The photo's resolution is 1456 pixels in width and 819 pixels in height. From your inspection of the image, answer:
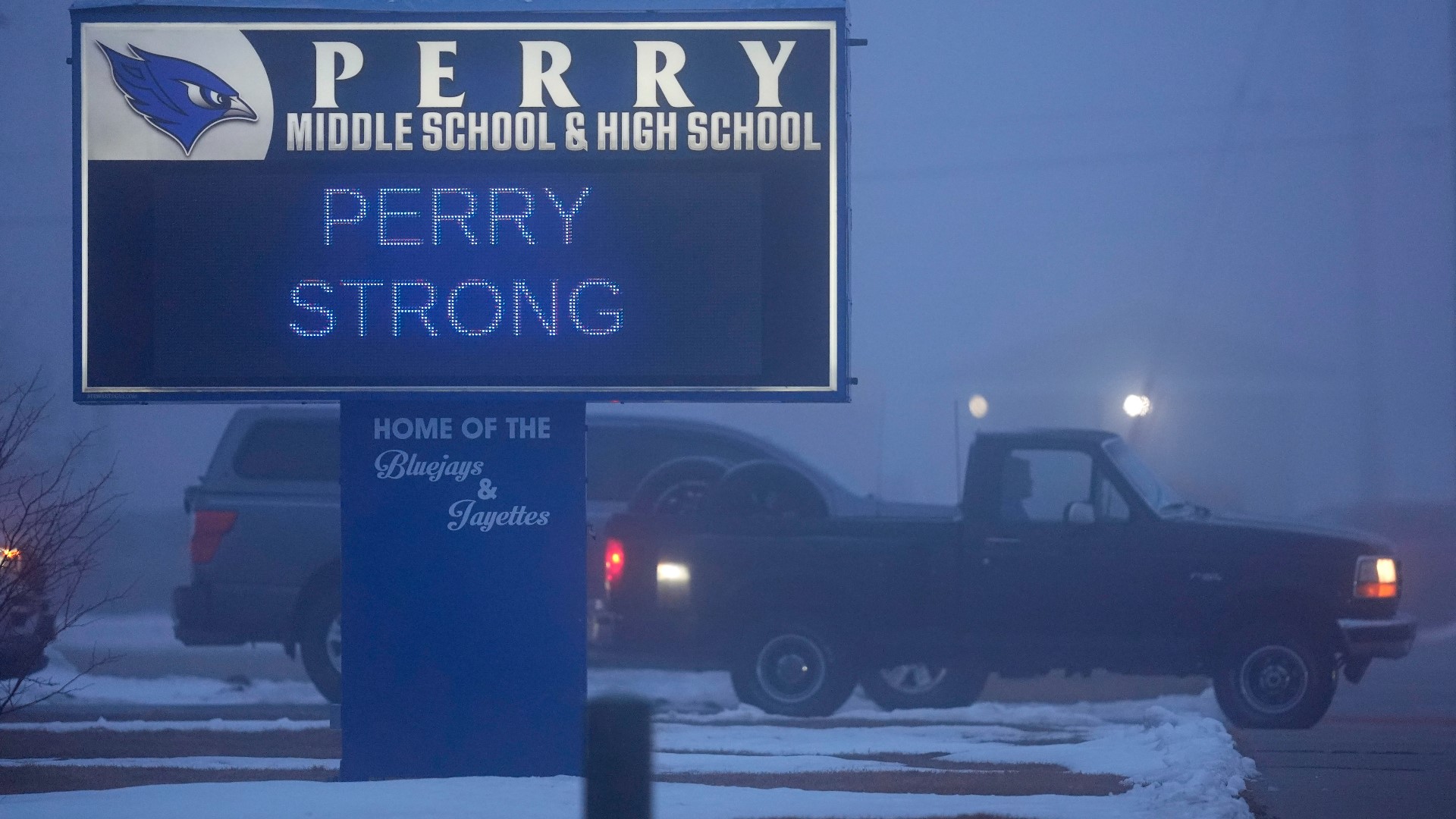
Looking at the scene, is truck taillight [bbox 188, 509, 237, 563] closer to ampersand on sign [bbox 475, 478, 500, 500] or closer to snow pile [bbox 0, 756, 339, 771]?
snow pile [bbox 0, 756, 339, 771]

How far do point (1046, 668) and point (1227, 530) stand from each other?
1766 millimetres

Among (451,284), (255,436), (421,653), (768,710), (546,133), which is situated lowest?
(768,710)

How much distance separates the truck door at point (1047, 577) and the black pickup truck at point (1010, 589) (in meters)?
0.01

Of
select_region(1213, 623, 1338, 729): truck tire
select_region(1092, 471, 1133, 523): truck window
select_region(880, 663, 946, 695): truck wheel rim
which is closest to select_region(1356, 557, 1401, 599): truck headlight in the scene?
select_region(1213, 623, 1338, 729): truck tire

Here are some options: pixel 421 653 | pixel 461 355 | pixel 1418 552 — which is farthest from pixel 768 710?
pixel 1418 552

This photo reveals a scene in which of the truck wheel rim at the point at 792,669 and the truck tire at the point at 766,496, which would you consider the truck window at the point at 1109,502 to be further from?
the truck wheel rim at the point at 792,669

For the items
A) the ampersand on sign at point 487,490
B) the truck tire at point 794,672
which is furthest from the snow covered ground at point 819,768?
the ampersand on sign at point 487,490

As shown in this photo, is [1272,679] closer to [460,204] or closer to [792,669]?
[792,669]

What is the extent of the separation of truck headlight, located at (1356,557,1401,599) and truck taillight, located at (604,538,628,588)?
571 cm

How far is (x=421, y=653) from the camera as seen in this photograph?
322 inches

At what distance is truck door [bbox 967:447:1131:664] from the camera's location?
39.6 feet

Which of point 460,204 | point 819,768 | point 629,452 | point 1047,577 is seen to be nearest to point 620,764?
point 460,204

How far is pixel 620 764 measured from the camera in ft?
12.1

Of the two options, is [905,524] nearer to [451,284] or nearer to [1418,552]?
[451,284]
